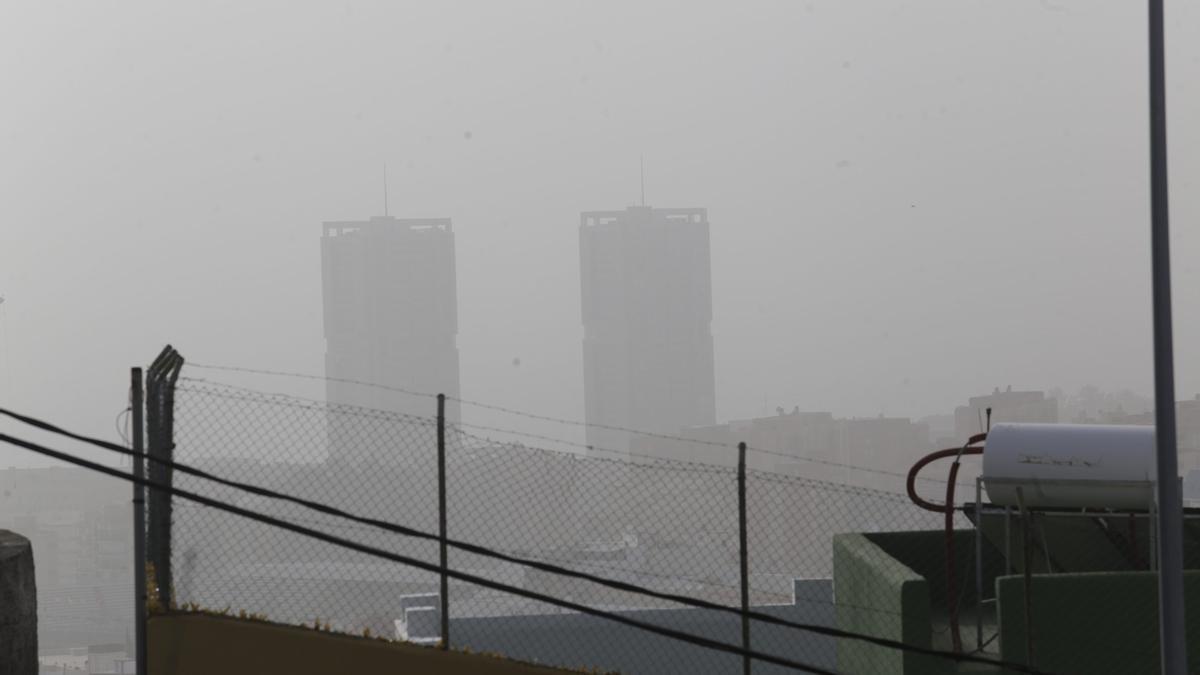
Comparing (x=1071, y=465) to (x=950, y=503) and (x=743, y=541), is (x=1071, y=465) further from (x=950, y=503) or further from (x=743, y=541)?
(x=743, y=541)

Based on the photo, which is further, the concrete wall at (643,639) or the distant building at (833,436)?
the distant building at (833,436)

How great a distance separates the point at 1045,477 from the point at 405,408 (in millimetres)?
161509

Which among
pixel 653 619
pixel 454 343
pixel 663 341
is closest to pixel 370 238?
pixel 454 343

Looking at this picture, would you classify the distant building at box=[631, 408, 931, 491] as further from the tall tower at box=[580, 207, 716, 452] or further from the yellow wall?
the yellow wall

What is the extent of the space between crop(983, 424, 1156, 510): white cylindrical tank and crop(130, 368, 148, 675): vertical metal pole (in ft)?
24.6

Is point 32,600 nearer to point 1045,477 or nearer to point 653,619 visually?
point 1045,477

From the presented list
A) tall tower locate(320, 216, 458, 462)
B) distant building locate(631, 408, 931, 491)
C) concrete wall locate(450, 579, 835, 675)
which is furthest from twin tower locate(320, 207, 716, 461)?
concrete wall locate(450, 579, 835, 675)

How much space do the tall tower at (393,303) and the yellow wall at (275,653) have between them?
152 meters

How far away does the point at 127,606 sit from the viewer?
956cm

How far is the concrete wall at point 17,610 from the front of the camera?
26.3 ft

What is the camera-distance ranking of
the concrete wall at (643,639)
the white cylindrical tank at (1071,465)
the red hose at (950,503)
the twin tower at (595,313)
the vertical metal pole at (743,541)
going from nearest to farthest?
the vertical metal pole at (743,541), the white cylindrical tank at (1071,465), the red hose at (950,503), the concrete wall at (643,639), the twin tower at (595,313)

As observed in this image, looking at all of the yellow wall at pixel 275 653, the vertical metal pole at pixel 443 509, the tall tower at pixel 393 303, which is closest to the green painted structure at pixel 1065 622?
the yellow wall at pixel 275 653

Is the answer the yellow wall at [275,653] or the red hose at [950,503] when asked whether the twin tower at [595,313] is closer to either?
the red hose at [950,503]

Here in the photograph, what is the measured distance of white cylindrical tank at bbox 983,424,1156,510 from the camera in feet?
39.4
